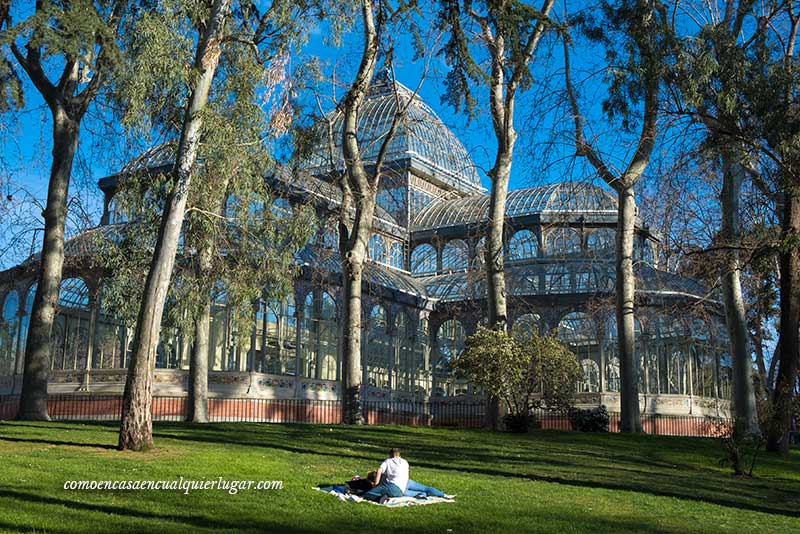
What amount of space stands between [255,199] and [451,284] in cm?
1892

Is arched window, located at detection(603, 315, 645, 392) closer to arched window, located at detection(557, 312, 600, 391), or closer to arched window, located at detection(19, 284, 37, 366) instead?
arched window, located at detection(557, 312, 600, 391)

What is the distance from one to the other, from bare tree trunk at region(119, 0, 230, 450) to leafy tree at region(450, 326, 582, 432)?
8.71 m

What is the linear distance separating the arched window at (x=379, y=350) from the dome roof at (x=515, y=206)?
720cm

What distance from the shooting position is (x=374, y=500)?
10.6 meters

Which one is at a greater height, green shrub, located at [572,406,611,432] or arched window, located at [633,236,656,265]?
arched window, located at [633,236,656,265]

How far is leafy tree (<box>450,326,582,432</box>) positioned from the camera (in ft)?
67.6

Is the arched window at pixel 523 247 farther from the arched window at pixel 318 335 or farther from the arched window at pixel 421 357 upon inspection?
the arched window at pixel 318 335

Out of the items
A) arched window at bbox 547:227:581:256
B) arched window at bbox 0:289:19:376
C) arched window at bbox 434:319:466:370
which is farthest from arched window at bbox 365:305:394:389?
arched window at bbox 0:289:19:376

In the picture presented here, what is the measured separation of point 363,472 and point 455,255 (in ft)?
95.8

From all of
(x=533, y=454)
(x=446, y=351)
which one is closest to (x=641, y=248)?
(x=446, y=351)

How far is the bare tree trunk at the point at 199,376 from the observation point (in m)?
22.1

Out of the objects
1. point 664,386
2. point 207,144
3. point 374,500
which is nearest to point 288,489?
point 374,500

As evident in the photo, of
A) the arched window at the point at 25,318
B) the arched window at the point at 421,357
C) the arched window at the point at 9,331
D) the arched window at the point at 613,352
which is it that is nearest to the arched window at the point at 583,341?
the arched window at the point at 613,352

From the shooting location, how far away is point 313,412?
1141 inches
